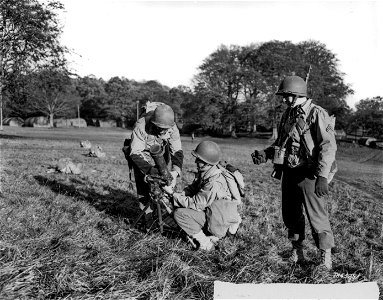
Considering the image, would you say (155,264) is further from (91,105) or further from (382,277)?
(91,105)

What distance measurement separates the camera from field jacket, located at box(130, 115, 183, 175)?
203 inches

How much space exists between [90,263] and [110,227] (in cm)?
166

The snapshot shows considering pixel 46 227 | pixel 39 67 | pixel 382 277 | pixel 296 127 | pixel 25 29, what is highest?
pixel 25 29

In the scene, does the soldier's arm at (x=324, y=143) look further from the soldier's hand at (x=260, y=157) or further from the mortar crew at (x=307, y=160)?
the soldier's hand at (x=260, y=157)

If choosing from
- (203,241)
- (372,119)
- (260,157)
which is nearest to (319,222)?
(260,157)

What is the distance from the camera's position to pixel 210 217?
465cm

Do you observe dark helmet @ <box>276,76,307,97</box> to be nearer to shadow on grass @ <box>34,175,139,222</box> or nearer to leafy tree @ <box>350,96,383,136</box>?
shadow on grass @ <box>34,175,139,222</box>

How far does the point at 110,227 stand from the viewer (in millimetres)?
5297

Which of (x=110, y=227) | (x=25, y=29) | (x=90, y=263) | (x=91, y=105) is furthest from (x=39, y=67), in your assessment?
(x=91, y=105)

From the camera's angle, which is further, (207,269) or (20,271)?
(207,269)

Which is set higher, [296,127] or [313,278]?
[296,127]

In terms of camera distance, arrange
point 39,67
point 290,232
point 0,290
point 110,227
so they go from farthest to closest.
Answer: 1. point 39,67
2. point 110,227
3. point 290,232
4. point 0,290

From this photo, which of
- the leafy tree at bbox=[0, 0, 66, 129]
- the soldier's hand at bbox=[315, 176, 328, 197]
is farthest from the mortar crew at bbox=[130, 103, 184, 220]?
the leafy tree at bbox=[0, 0, 66, 129]

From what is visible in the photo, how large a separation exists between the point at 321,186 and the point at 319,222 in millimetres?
546
